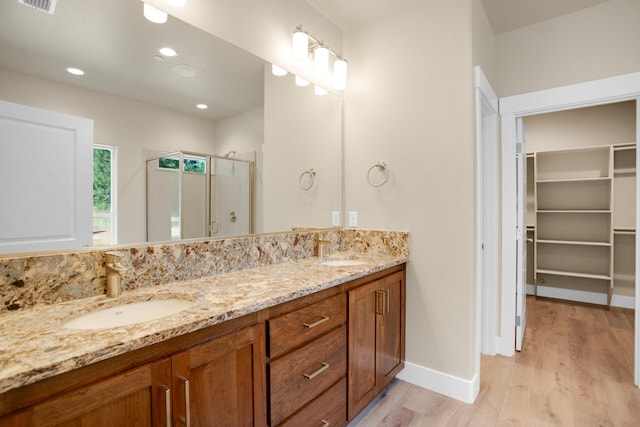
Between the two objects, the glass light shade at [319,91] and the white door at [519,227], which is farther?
the white door at [519,227]

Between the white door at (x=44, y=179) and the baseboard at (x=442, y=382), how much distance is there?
2.05m

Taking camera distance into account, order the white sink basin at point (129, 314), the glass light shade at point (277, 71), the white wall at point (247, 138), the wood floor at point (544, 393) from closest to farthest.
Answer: the white sink basin at point (129, 314)
the white wall at point (247, 138)
the wood floor at point (544, 393)
the glass light shade at point (277, 71)

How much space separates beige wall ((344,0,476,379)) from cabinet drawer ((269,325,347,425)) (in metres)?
0.83

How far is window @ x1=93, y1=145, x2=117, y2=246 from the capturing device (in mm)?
1226

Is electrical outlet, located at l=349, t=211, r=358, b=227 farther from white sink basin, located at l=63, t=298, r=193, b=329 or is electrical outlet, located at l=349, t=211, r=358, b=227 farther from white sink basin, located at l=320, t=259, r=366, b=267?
white sink basin, located at l=63, t=298, r=193, b=329

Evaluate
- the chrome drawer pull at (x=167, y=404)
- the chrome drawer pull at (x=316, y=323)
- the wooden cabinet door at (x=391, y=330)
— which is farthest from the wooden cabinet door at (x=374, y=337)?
the chrome drawer pull at (x=167, y=404)

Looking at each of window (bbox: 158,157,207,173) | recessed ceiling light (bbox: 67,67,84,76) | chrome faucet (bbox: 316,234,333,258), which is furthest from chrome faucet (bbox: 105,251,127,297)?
chrome faucet (bbox: 316,234,333,258)

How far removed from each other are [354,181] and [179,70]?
4.66ft

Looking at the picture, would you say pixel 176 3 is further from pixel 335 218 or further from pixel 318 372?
pixel 318 372

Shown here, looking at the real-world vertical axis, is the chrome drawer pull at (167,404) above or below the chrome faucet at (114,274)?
below

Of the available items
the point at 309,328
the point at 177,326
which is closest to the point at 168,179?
the point at 177,326

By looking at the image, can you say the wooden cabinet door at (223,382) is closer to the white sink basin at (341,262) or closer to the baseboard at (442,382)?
the white sink basin at (341,262)

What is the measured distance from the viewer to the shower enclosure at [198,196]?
4.67 feet

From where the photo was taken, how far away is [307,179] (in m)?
2.29
